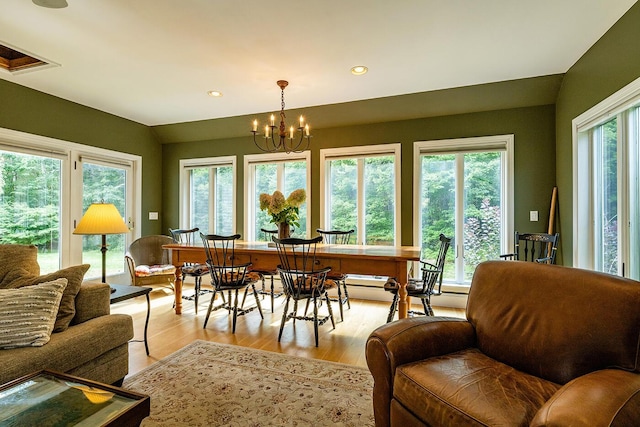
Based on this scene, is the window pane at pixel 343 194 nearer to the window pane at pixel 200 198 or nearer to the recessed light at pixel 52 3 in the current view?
the window pane at pixel 200 198

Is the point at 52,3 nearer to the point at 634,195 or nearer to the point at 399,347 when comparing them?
the point at 399,347

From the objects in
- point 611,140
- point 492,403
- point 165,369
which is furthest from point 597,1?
point 165,369

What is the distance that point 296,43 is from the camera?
2.64m

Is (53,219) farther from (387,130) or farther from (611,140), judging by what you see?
(611,140)

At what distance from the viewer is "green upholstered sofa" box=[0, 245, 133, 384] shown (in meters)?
1.66

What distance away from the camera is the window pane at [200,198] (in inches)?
211

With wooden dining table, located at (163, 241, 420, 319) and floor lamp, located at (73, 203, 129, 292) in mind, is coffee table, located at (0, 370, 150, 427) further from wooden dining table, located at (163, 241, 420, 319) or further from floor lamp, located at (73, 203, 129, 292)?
wooden dining table, located at (163, 241, 420, 319)

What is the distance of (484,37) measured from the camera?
254 centimetres

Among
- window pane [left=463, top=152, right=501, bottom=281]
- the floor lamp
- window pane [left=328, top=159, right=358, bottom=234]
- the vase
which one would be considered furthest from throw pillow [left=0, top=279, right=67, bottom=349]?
window pane [left=463, top=152, right=501, bottom=281]

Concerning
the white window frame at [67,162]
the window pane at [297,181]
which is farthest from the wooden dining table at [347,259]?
the white window frame at [67,162]

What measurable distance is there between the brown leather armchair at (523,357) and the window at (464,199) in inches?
94.0

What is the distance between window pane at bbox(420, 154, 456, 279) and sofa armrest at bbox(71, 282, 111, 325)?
132 inches

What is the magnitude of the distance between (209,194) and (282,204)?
248 cm

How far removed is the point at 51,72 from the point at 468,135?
14.7 feet
